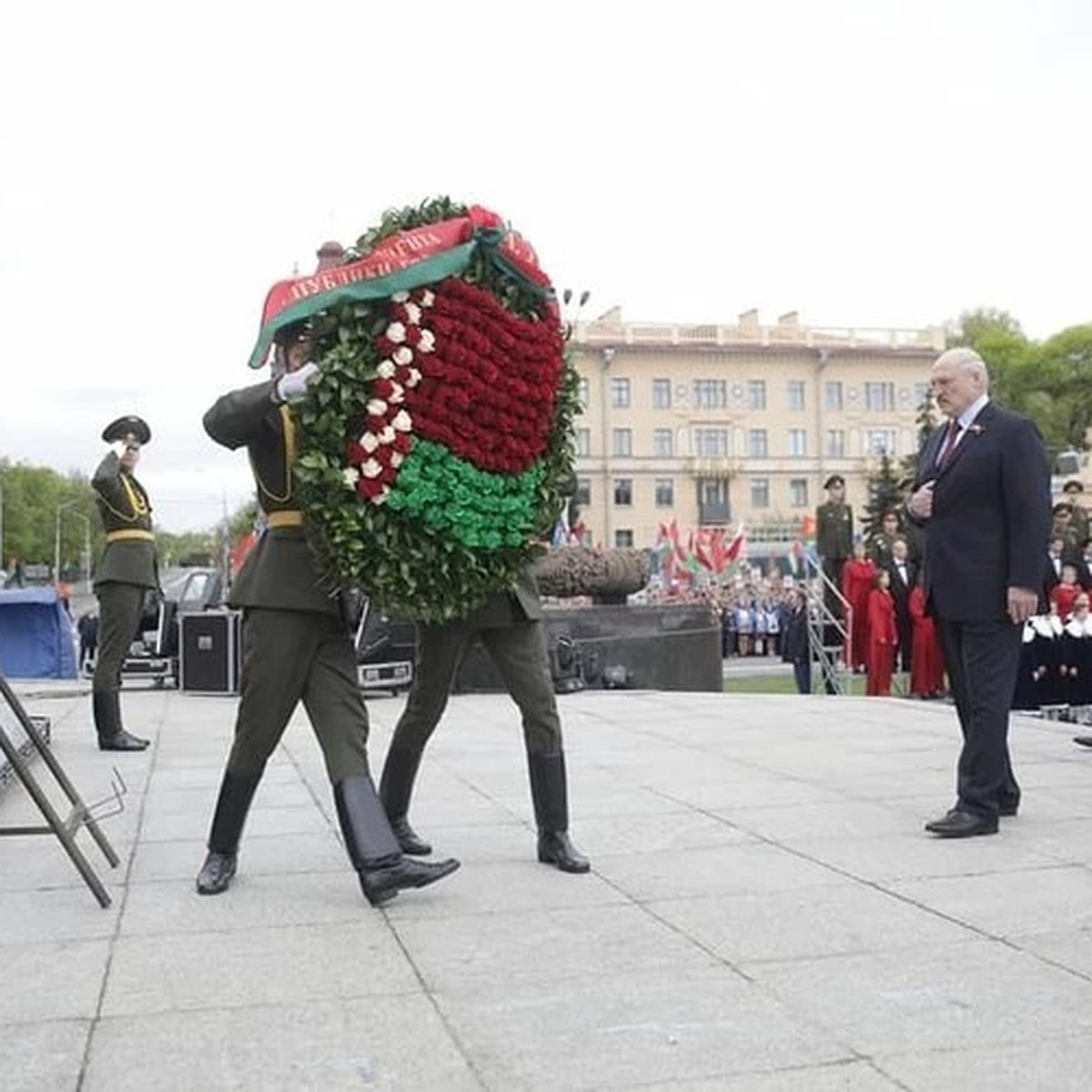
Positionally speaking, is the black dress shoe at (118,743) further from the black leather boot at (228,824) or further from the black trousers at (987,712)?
the black trousers at (987,712)

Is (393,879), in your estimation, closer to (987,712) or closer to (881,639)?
(987,712)

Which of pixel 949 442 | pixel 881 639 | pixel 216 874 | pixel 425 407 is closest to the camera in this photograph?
pixel 425 407

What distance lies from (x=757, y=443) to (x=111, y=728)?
95227mm

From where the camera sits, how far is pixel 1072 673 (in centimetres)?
1291

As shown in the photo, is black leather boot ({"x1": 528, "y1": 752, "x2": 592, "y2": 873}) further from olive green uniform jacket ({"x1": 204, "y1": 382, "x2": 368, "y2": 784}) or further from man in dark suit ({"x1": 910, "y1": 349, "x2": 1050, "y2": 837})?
man in dark suit ({"x1": 910, "y1": 349, "x2": 1050, "y2": 837})

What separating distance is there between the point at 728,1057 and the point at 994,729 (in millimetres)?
3160

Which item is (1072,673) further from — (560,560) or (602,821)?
(602,821)

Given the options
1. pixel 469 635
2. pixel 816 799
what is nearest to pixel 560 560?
pixel 816 799

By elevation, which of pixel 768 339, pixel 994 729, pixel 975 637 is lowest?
pixel 994 729

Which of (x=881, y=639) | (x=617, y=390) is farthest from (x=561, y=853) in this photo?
(x=617, y=390)

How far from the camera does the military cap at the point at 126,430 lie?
31.0 ft

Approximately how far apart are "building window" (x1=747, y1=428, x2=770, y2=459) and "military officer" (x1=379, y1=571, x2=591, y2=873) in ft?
322

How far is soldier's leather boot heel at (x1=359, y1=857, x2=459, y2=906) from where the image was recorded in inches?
193

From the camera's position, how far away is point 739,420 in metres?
102
